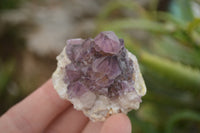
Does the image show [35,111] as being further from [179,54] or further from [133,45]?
[179,54]

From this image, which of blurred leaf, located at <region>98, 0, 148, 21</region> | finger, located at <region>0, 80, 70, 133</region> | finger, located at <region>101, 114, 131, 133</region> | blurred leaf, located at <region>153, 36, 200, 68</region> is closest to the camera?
finger, located at <region>101, 114, 131, 133</region>

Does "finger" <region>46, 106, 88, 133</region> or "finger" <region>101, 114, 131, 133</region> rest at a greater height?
"finger" <region>101, 114, 131, 133</region>

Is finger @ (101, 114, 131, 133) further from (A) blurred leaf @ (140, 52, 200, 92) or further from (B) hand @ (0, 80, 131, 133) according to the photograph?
(A) blurred leaf @ (140, 52, 200, 92)

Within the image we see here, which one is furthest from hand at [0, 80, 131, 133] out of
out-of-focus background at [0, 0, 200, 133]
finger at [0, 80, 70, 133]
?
out-of-focus background at [0, 0, 200, 133]

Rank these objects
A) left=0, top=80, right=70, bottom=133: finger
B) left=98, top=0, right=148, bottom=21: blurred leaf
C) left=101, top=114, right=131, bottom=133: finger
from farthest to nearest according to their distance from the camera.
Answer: left=98, top=0, right=148, bottom=21: blurred leaf, left=0, top=80, right=70, bottom=133: finger, left=101, top=114, right=131, bottom=133: finger

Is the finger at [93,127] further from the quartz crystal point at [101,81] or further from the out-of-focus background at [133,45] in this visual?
the out-of-focus background at [133,45]

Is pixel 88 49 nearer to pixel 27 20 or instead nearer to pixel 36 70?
pixel 36 70
